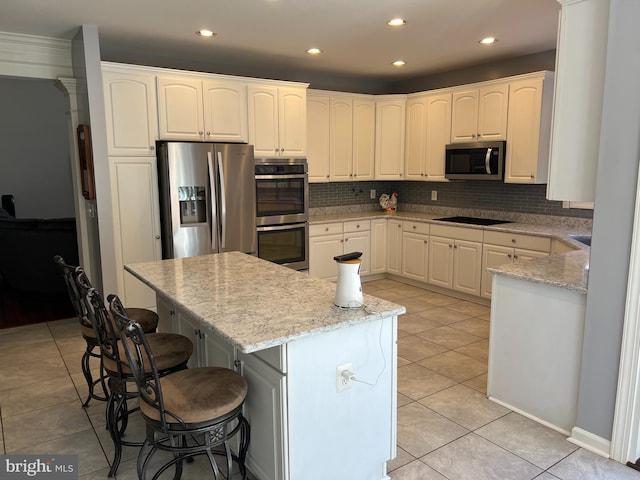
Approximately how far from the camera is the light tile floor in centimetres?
235

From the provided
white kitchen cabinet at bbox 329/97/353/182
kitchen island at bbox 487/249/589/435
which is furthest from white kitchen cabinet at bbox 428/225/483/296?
kitchen island at bbox 487/249/589/435

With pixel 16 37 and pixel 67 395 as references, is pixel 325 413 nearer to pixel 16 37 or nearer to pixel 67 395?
pixel 67 395

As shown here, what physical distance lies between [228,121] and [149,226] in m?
1.28

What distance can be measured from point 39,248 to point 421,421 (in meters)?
4.54

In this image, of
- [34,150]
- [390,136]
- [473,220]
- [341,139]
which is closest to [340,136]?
[341,139]

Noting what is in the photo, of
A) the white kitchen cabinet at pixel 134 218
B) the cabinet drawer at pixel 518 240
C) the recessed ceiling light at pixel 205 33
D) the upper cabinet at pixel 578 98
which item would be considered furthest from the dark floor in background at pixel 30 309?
the upper cabinet at pixel 578 98

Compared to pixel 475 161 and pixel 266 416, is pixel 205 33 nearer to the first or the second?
pixel 475 161

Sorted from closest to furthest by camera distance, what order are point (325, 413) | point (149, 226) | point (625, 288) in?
point (325, 413) → point (625, 288) → point (149, 226)

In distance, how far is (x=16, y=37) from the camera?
3992mm

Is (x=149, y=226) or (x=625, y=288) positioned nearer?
Result: (x=625, y=288)

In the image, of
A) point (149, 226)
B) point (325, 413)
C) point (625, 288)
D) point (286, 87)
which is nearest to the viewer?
point (325, 413)

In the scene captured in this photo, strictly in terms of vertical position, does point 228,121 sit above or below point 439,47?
below

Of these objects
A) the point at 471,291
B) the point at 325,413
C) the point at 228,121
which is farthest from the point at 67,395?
the point at 471,291

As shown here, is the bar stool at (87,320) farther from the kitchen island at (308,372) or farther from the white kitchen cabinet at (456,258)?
the white kitchen cabinet at (456,258)
